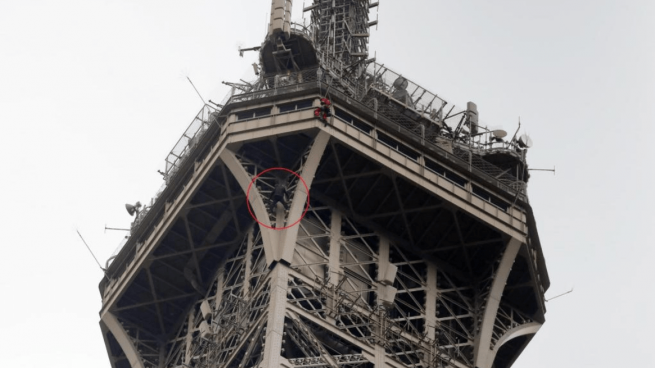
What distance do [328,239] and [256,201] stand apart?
13.0ft

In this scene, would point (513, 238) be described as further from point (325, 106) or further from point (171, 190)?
point (171, 190)

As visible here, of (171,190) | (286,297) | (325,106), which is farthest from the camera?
(171,190)

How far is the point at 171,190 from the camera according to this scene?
79.6 meters

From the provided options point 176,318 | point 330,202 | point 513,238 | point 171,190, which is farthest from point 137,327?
point 513,238

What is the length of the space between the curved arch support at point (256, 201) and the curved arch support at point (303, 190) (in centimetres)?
47

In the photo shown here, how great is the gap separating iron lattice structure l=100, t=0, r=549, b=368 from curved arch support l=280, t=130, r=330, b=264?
0.07 metres

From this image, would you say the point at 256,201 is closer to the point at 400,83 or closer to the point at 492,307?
the point at 492,307

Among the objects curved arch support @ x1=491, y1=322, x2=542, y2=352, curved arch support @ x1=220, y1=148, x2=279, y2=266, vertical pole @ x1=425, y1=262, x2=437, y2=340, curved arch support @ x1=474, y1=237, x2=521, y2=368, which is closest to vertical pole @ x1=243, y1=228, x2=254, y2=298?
curved arch support @ x1=220, y1=148, x2=279, y2=266

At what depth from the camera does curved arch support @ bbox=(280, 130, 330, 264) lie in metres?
71.1

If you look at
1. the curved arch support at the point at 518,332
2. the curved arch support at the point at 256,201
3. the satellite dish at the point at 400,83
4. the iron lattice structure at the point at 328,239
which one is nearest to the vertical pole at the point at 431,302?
the iron lattice structure at the point at 328,239

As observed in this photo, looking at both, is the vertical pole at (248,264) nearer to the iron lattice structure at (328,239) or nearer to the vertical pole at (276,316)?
the iron lattice structure at (328,239)

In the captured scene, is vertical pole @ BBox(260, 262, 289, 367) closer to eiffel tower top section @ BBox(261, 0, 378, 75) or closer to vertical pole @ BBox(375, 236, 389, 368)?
vertical pole @ BBox(375, 236, 389, 368)

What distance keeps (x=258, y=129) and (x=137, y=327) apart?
13.5 metres

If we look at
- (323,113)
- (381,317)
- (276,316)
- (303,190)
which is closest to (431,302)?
(381,317)
